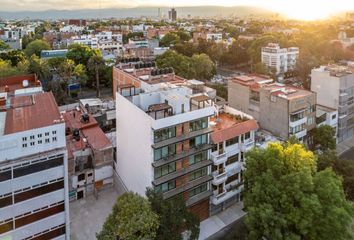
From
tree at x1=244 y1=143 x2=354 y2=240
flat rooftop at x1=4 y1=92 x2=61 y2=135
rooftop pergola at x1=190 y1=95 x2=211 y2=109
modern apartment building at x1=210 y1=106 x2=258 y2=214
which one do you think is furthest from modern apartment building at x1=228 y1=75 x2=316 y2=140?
flat rooftop at x1=4 y1=92 x2=61 y2=135

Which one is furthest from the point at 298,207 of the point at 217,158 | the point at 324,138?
the point at 324,138

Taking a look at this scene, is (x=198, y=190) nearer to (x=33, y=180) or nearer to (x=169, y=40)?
(x=33, y=180)

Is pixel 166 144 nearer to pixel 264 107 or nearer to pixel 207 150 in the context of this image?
pixel 207 150

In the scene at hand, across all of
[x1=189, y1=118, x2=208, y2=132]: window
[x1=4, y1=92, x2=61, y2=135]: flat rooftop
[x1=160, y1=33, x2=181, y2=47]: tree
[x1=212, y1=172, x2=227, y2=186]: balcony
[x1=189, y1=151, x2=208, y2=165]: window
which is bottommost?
[x1=212, y1=172, x2=227, y2=186]: balcony

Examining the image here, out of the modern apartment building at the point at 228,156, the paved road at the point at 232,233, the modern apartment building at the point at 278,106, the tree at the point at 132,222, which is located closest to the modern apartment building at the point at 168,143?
the modern apartment building at the point at 228,156

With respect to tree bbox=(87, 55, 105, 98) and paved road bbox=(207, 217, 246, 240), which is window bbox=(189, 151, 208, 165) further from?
tree bbox=(87, 55, 105, 98)

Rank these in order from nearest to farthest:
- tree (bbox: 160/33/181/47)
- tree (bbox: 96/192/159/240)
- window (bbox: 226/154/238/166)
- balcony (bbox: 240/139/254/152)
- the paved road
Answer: tree (bbox: 96/192/159/240), the paved road, window (bbox: 226/154/238/166), balcony (bbox: 240/139/254/152), tree (bbox: 160/33/181/47)

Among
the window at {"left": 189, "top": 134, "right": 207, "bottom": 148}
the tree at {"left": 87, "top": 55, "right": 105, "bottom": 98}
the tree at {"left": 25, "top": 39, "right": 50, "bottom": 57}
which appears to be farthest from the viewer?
the tree at {"left": 25, "top": 39, "right": 50, "bottom": 57}

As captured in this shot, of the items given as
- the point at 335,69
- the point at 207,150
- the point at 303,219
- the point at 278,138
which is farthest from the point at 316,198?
the point at 335,69
